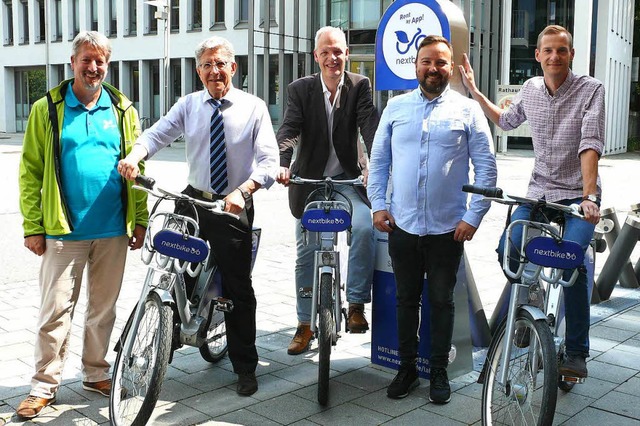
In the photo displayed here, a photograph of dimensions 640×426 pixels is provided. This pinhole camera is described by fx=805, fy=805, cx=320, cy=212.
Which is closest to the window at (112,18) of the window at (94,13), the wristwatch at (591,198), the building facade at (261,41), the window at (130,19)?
the building facade at (261,41)

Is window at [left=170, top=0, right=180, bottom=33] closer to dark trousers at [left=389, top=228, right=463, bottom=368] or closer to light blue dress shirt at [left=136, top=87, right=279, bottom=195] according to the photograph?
light blue dress shirt at [left=136, top=87, right=279, bottom=195]

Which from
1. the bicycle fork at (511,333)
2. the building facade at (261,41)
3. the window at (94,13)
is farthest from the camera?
the window at (94,13)

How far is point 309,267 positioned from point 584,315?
1.90m

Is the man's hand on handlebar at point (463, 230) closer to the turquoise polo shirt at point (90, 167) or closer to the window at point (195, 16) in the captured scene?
the turquoise polo shirt at point (90, 167)

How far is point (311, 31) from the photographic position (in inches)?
1281

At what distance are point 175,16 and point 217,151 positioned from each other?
3759 cm

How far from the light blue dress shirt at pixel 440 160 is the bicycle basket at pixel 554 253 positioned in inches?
24.4

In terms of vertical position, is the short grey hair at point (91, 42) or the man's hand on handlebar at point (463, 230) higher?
the short grey hair at point (91, 42)

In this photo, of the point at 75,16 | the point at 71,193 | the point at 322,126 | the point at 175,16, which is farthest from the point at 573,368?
the point at 75,16

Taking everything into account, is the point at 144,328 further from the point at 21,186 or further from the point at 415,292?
the point at 415,292

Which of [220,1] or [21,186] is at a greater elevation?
[220,1]

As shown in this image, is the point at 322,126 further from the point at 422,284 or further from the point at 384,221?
the point at 422,284

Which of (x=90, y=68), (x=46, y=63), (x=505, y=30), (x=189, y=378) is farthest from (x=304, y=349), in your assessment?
(x=46, y=63)

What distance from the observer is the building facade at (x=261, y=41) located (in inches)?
1253
